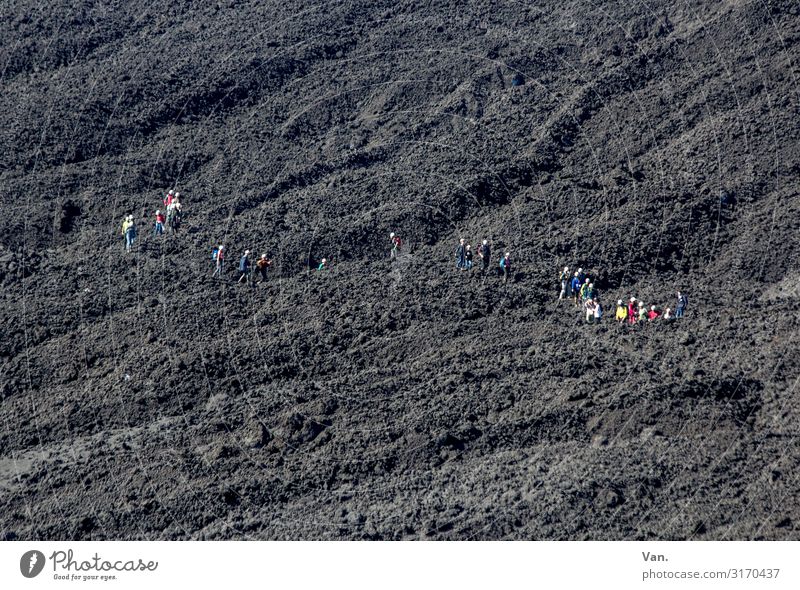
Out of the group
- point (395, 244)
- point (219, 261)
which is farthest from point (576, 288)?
point (219, 261)

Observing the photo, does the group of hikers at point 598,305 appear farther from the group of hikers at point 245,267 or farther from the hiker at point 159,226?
the hiker at point 159,226

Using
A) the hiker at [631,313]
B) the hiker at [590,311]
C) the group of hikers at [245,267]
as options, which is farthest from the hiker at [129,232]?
the hiker at [631,313]

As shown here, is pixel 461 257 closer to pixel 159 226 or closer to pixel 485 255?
pixel 485 255

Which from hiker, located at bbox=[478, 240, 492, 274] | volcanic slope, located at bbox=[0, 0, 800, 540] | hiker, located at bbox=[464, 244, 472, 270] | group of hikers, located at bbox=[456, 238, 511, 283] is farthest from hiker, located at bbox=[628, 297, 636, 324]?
hiker, located at bbox=[464, 244, 472, 270]
